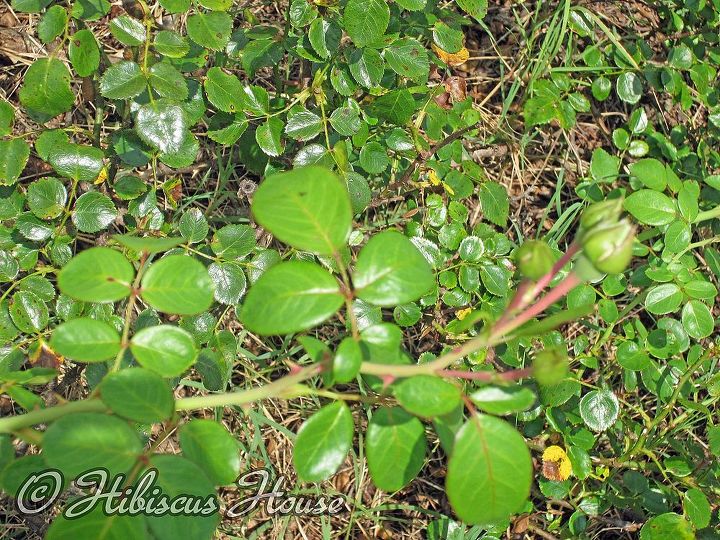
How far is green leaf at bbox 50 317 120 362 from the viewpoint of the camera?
982 millimetres

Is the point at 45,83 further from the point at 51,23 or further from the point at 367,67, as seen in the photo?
the point at 367,67

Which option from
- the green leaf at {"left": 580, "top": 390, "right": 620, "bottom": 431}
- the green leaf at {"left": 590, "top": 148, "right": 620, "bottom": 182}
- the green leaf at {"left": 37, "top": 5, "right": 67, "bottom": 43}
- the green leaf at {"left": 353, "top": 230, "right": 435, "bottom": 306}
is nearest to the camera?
the green leaf at {"left": 353, "top": 230, "right": 435, "bottom": 306}

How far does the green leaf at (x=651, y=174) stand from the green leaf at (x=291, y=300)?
1.40m

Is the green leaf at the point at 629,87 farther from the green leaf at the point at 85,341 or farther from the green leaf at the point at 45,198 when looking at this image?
the green leaf at the point at 85,341

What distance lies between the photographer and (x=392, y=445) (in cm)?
99

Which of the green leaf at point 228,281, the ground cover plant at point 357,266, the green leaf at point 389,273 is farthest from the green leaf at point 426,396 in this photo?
the green leaf at point 228,281

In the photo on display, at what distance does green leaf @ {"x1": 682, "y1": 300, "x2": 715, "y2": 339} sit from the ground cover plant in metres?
0.01

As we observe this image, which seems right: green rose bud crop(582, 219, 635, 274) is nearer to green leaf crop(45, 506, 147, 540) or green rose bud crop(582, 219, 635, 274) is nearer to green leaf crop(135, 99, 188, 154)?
green leaf crop(45, 506, 147, 540)

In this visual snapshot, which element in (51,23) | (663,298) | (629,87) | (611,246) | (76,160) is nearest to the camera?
(611,246)

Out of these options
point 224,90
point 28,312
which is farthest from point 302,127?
point 28,312

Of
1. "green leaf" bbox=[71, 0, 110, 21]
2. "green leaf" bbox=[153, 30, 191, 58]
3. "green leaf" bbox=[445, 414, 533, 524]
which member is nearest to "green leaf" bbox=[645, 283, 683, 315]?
"green leaf" bbox=[445, 414, 533, 524]

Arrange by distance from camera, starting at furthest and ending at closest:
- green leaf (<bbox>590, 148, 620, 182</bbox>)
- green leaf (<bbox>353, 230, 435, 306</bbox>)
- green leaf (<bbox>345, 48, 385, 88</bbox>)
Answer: green leaf (<bbox>590, 148, 620, 182</bbox>) → green leaf (<bbox>345, 48, 385, 88</bbox>) → green leaf (<bbox>353, 230, 435, 306</bbox>)

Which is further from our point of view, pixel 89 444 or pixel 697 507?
pixel 697 507

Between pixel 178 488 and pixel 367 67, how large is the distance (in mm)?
1275
